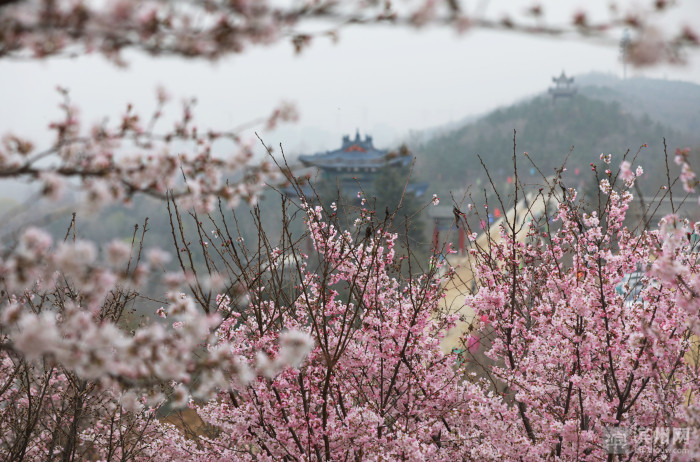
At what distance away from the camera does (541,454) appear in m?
3.76

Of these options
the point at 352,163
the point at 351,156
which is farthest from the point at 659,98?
the point at 352,163

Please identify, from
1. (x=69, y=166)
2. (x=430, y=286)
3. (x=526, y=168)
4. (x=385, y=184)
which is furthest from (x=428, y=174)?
(x=69, y=166)

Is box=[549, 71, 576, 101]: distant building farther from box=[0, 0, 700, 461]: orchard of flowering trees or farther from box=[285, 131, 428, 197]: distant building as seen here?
box=[0, 0, 700, 461]: orchard of flowering trees

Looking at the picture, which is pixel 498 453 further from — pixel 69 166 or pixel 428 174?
pixel 428 174

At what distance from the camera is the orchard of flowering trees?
119cm

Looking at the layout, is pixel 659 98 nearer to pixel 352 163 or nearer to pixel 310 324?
pixel 352 163

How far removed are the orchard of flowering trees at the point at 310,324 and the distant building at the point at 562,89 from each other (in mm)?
56948

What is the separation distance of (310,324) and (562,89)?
196 feet

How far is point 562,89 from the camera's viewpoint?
56781 millimetres

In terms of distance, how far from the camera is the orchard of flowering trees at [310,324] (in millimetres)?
1192

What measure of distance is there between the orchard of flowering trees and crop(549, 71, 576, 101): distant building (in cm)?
5695

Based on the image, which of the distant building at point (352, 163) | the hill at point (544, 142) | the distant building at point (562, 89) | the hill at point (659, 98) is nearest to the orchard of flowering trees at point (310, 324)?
the distant building at point (352, 163)

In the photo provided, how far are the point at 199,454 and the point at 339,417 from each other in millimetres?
1178

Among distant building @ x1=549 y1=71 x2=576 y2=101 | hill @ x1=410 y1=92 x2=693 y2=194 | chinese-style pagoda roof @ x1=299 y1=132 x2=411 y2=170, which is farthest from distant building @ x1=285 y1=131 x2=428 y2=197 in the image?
distant building @ x1=549 y1=71 x2=576 y2=101
